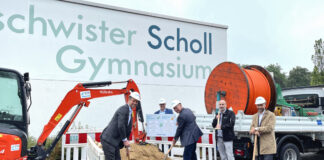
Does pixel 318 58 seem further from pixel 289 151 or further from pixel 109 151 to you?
pixel 109 151

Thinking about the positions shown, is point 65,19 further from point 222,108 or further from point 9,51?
point 222,108

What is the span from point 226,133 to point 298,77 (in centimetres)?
6238

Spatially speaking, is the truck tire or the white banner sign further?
the white banner sign

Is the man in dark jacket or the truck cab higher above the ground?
the truck cab

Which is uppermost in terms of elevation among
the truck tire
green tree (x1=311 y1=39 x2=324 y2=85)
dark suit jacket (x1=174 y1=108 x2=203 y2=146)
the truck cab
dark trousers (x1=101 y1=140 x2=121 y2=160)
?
green tree (x1=311 y1=39 x2=324 y2=85)

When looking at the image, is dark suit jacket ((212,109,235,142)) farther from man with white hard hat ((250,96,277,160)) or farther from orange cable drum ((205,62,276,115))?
orange cable drum ((205,62,276,115))

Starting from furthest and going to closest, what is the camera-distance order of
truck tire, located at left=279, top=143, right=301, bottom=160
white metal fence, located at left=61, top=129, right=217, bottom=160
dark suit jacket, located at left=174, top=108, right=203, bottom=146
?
truck tire, located at left=279, top=143, right=301, bottom=160
white metal fence, located at left=61, top=129, right=217, bottom=160
dark suit jacket, located at left=174, top=108, right=203, bottom=146

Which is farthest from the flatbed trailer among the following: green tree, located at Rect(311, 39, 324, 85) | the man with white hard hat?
green tree, located at Rect(311, 39, 324, 85)

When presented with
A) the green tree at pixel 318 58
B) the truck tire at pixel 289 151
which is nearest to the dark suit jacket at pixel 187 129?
the truck tire at pixel 289 151

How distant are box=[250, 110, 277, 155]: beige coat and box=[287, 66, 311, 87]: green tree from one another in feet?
200

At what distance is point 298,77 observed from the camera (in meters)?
61.9

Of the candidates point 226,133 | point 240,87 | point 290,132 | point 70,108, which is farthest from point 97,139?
point 290,132

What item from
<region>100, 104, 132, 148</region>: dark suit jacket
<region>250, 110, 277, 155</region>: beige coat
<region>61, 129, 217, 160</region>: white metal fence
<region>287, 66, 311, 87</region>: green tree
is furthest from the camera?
<region>287, 66, 311, 87</region>: green tree

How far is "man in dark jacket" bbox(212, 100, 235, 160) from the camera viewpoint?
6191 millimetres
